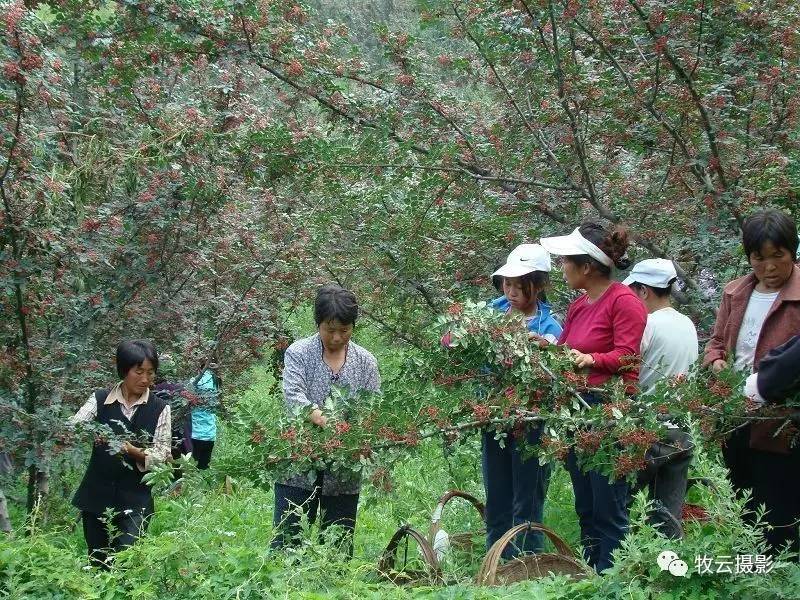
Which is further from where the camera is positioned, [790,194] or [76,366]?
[76,366]

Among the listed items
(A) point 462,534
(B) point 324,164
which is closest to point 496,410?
(A) point 462,534

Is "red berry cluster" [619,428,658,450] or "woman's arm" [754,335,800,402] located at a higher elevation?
"woman's arm" [754,335,800,402]

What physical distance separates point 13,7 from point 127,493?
246 centimetres

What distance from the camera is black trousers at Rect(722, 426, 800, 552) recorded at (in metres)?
3.61

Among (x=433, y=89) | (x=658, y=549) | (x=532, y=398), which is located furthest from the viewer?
(x=433, y=89)

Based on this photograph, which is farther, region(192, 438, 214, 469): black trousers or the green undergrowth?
region(192, 438, 214, 469): black trousers

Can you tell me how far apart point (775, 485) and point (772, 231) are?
0.97m

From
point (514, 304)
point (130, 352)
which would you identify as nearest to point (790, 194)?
point (514, 304)

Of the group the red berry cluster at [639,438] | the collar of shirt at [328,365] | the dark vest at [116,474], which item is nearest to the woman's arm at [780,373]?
the red berry cluster at [639,438]

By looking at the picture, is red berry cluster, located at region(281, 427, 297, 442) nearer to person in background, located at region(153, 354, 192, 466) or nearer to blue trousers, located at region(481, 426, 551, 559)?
blue trousers, located at region(481, 426, 551, 559)

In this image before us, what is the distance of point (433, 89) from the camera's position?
5855 mm

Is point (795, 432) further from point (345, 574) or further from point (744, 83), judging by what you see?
point (744, 83)

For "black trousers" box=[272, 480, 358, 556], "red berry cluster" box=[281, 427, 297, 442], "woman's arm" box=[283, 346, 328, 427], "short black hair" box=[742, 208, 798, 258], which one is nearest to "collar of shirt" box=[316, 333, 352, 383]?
"woman's arm" box=[283, 346, 328, 427]

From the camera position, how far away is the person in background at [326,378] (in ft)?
14.8
